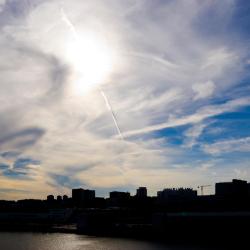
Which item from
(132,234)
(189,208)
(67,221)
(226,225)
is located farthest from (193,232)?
(67,221)

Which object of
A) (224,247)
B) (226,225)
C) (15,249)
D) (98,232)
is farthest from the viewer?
(98,232)

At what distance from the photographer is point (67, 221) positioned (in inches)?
7800

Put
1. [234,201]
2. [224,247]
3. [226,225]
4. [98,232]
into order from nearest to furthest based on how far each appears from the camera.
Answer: [224,247] < [226,225] < [98,232] < [234,201]

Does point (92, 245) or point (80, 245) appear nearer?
point (92, 245)

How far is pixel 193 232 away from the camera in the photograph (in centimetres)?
12075

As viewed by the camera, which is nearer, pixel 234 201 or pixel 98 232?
pixel 98 232

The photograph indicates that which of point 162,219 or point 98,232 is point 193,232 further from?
point 98,232

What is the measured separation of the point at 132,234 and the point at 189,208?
5996 centimetres

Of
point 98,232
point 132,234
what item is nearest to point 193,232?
point 132,234

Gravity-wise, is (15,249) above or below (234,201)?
below

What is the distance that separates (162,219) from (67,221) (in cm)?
8472

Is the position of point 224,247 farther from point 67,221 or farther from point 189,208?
point 67,221

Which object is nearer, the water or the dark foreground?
the dark foreground

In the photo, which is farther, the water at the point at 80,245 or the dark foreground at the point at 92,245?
the water at the point at 80,245
